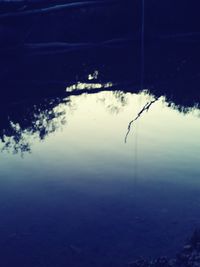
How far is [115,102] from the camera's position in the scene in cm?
1184

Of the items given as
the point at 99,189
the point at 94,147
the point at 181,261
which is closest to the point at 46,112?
the point at 94,147

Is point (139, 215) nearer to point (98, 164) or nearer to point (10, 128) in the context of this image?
point (98, 164)

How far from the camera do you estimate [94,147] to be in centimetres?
867

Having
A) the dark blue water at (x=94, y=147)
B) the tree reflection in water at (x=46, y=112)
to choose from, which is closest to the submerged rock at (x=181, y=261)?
the dark blue water at (x=94, y=147)

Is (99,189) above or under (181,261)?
A: above

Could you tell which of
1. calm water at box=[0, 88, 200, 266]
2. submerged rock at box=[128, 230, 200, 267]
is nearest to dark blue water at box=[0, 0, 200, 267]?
calm water at box=[0, 88, 200, 266]

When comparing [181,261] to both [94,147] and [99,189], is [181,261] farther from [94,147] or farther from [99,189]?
[94,147]

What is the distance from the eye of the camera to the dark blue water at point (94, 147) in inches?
231

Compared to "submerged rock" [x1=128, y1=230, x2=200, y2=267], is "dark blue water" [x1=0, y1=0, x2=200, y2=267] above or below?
above

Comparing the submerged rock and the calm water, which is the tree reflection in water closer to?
the calm water

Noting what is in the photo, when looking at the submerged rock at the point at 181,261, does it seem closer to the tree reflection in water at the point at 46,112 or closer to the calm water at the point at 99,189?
the calm water at the point at 99,189

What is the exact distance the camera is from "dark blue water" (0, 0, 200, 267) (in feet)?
19.2

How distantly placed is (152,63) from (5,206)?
36.2ft

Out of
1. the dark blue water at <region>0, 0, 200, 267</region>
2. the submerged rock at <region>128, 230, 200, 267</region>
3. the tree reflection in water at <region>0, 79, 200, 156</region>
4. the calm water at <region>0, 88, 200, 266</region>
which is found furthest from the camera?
the tree reflection in water at <region>0, 79, 200, 156</region>
